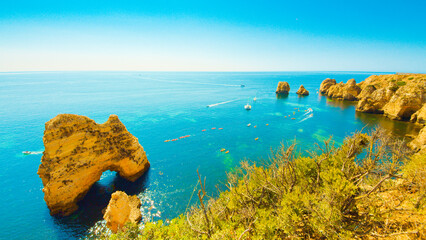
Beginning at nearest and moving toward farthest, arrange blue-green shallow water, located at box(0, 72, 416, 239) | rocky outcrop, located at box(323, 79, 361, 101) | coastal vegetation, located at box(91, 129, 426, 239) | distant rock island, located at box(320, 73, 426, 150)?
coastal vegetation, located at box(91, 129, 426, 239), blue-green shallow water, located at box(0, 72, 416, 239), distant rock island, located at box(320, 73, 426, 150), rocky outcrop, located at box(323, 79, 361, 101)

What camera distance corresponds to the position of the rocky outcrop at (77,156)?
74.7ft

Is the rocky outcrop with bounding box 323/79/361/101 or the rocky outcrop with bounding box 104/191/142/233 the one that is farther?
the rocky outcrop with bounding box 323/79/361/101

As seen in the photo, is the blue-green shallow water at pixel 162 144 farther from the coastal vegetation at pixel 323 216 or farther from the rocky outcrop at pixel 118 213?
the coastal vegetation at pixel 323 216

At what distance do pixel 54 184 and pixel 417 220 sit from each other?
1477 inches

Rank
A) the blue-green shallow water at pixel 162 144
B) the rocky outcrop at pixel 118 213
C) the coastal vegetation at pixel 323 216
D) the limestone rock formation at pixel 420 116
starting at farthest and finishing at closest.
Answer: the limestone rock formation at pixel 420 116
the blue-green shallow water at pixel 162 144
the rocky outcrop at pixel 118 213
the coastal vegetation at pixel 323 216

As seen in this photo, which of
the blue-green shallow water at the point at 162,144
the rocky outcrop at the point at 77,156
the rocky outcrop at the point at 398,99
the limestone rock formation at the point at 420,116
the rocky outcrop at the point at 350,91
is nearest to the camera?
the rocky outcrop at the point at 77,156

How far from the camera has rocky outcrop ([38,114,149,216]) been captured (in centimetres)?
2278

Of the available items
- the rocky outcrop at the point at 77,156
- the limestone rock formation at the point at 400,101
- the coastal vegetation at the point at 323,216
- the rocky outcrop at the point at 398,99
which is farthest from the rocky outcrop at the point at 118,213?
the limestone rock formation at the point at 400,101

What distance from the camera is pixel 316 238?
41.2ft

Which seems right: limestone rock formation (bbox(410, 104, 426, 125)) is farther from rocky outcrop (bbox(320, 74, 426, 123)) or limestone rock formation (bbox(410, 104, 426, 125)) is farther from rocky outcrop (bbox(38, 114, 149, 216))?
rocky outcrop (bbox(38, 114, 149, 216))

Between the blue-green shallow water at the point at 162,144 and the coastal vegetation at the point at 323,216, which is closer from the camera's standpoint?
the coastal vegetation at the point at 323,216

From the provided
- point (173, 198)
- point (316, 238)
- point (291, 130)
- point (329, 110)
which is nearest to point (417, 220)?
point (316, 238)

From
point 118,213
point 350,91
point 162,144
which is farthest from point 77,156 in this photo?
point 350,91

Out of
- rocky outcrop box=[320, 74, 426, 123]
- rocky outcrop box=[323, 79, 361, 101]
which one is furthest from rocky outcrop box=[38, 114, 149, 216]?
rocky outcrop box=[323, 79, 361, 101]
